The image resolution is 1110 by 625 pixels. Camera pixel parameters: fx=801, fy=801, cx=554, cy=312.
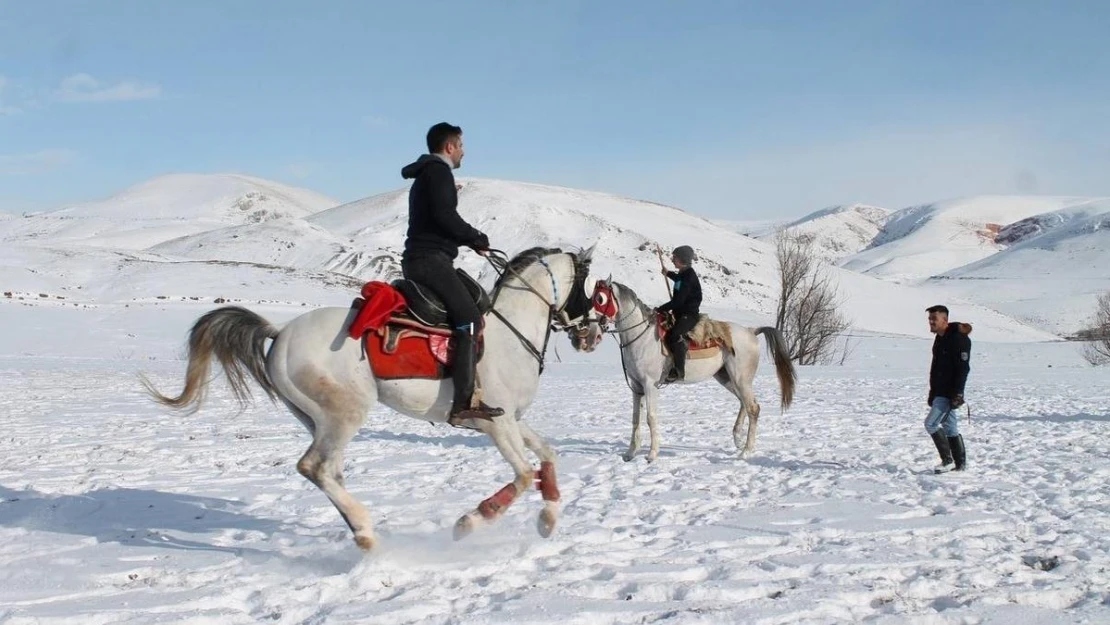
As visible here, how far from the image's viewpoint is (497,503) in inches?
242

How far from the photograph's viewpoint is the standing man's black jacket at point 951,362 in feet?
31.8

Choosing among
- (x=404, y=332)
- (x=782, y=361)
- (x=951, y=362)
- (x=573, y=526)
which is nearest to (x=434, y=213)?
(x=404, y=332)

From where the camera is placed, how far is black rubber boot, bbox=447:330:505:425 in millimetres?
6273

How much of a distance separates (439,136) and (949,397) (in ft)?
23.0

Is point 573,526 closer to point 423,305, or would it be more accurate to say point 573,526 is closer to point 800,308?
point 423,305

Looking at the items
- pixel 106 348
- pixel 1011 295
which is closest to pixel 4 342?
pixel 106 348

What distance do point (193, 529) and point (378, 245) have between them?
73584 millimetres

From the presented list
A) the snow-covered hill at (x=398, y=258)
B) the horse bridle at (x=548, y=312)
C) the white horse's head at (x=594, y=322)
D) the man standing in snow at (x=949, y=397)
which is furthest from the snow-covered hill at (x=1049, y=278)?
the horse bridle at (x=548, y=312)

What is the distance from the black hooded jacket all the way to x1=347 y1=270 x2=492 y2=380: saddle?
36 cm

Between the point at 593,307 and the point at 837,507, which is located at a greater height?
the point at 593,307

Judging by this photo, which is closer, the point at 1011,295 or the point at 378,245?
the point at 378,245

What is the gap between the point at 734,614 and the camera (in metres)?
4.85

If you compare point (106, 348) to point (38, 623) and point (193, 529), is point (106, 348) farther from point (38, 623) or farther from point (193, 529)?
point (38, 623)

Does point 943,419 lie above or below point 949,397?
below
